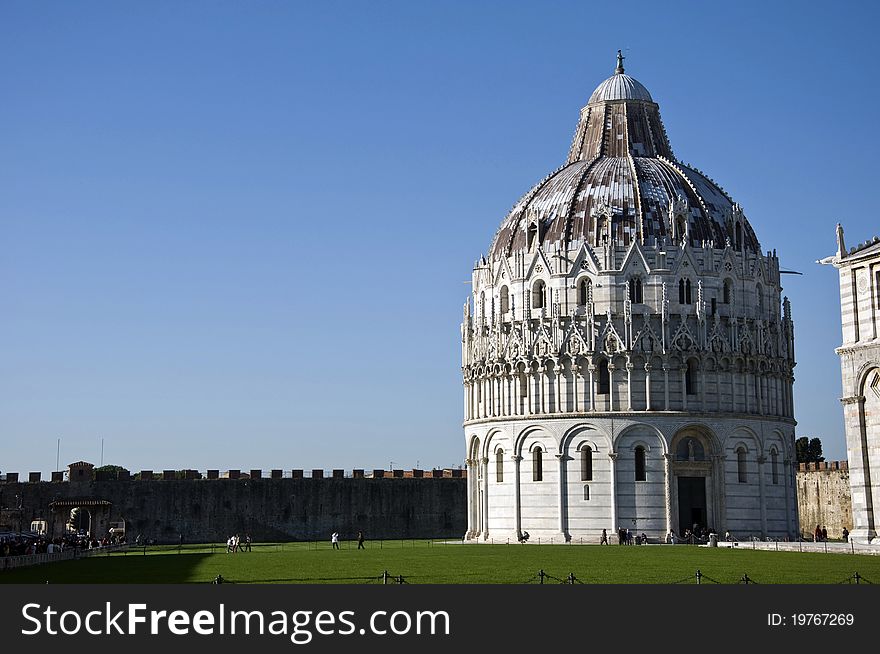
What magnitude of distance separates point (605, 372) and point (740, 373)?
819 centimetres

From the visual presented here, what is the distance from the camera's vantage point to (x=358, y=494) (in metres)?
101

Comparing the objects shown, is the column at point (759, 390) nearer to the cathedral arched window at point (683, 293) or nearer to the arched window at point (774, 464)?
the arched window at point (774, 464)

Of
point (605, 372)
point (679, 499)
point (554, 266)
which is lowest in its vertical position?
point (679, 499)

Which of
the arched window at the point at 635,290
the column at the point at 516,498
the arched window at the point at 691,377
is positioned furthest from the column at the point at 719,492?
the column at the point at 516,498

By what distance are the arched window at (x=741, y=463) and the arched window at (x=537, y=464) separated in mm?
11458

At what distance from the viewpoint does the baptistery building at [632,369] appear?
8206 cm

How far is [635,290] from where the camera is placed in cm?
8344

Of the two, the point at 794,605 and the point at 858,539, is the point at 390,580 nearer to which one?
the point at 794,605

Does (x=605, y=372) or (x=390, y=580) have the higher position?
(x=605, y=372)

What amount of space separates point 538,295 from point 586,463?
414 inches

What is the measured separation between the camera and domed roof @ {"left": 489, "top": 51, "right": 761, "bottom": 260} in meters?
85.0

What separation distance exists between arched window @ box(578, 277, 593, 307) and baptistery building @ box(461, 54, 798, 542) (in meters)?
0.09

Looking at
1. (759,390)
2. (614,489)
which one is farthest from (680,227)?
(614,489)

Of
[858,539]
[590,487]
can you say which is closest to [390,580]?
[858,539]
